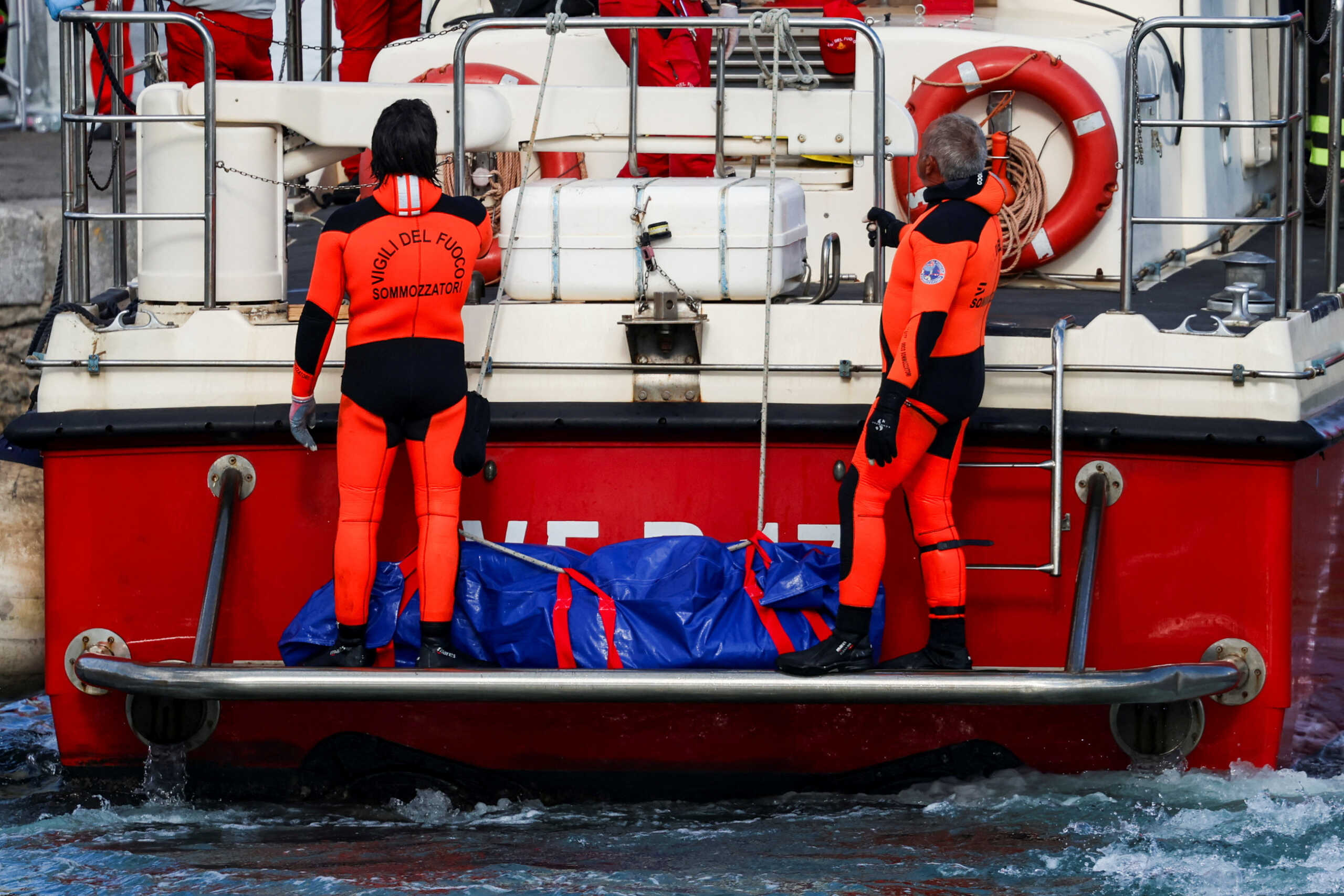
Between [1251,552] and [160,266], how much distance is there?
2818 millimetres

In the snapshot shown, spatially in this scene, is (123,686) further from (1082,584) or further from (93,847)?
(1082,584)

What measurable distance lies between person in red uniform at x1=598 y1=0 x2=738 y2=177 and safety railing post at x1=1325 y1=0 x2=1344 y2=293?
2.06m

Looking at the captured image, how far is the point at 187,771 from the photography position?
4.44 m

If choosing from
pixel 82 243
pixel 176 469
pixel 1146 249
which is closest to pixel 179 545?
pixel 176 469

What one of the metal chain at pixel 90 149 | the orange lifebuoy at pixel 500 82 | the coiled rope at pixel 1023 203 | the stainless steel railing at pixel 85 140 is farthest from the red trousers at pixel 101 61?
the coiled rope at pixel 1023 203

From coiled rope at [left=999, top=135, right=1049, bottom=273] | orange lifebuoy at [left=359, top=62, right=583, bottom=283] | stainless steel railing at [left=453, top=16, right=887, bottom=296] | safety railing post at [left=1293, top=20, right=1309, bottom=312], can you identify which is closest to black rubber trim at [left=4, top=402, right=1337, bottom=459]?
stainless steel railing at [left=453, top=16, right=887, bottom=296]

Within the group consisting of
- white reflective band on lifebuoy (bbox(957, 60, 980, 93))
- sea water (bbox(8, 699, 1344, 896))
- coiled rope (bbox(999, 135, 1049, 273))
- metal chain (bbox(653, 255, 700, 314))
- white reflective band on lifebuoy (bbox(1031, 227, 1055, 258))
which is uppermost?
white reflective band on lifebuoy (bbox(957, 60, 980, 93))

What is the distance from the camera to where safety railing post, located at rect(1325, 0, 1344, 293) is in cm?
421

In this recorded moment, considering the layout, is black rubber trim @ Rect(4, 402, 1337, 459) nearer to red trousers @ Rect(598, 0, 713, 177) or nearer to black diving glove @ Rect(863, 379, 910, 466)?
black diving glove @ Rect(863, 379, 910, 466)

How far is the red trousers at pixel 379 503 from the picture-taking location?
13.3 ft

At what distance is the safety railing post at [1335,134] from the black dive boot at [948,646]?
1385 mm

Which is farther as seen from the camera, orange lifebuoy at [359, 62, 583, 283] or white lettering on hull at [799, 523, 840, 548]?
orange lifebuoy at [359, 62, 583, 283]

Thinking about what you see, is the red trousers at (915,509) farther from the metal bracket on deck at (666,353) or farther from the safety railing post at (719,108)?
the safety railing post at (719,108)

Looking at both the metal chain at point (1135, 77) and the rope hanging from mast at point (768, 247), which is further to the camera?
the rope hanging from mast at point (768, 247)
